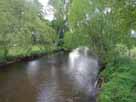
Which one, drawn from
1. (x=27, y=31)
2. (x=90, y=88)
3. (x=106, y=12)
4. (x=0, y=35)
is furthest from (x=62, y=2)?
(x=90, y=88)

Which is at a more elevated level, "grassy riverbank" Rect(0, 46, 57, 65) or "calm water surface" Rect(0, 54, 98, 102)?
"grassy riverbank" Rect(0, 46, 57, 65)

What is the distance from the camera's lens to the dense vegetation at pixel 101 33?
8.97 meters

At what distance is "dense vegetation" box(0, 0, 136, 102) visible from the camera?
897cm

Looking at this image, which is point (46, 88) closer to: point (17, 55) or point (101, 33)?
point (101, 33)

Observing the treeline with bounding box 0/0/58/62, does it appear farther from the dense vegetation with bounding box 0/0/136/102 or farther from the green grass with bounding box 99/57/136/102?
A: the green grass with bounding box 99/57/136/102

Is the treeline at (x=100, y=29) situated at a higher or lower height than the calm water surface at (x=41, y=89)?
higher

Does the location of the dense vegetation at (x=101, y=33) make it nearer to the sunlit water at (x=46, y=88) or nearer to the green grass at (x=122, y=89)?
the green grass at (x=122, y=89)

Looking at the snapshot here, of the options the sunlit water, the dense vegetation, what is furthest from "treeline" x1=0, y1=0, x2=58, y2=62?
the sunlit water

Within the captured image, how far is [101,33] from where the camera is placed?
17.1 m

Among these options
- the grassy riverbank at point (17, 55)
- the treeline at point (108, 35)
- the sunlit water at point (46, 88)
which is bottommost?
the sunlit water at point (46, 88)

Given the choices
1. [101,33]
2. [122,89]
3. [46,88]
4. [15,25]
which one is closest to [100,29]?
[101,33]

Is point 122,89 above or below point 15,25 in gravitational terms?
below

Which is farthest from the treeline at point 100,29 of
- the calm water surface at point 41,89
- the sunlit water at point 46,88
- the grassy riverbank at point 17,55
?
the grassy riverbank at point 17,55

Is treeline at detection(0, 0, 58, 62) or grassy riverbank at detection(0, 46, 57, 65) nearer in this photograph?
treeline at detection(0, 0, 58, 62)
